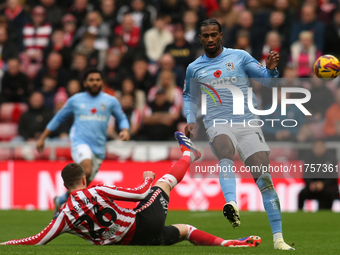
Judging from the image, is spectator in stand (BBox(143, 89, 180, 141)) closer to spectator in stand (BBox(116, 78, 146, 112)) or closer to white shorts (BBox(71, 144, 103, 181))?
spectator in stand (BBox(116, 78, 146, 112))

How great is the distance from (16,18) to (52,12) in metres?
1.16

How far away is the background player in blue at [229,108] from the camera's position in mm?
6633

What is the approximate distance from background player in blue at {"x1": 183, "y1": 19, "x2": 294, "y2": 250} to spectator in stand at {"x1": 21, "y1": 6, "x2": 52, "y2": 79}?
→ 1009 centimetres

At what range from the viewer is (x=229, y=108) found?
713cm

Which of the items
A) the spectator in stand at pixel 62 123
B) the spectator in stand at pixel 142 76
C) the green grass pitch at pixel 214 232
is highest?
the spectator in stand at pixel 142 76

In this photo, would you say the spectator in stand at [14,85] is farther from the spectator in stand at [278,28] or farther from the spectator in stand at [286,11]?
the spectator in stand at [286,11]

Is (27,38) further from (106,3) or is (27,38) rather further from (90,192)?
(90,192)

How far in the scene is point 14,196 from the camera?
13500 mm

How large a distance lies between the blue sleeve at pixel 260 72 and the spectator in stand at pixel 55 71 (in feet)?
30.0

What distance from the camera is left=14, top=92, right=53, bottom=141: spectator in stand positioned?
47.3 feet

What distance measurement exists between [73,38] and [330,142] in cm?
802

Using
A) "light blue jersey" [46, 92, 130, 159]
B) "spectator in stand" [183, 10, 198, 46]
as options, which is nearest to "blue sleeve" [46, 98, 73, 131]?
"light blue jersey" [46, 92, 130, 159]

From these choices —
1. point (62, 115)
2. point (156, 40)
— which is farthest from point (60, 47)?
point (62, 115)

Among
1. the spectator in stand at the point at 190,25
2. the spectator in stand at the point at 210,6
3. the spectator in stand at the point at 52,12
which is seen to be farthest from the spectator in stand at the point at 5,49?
the spectator in stand at the point at 210,6
